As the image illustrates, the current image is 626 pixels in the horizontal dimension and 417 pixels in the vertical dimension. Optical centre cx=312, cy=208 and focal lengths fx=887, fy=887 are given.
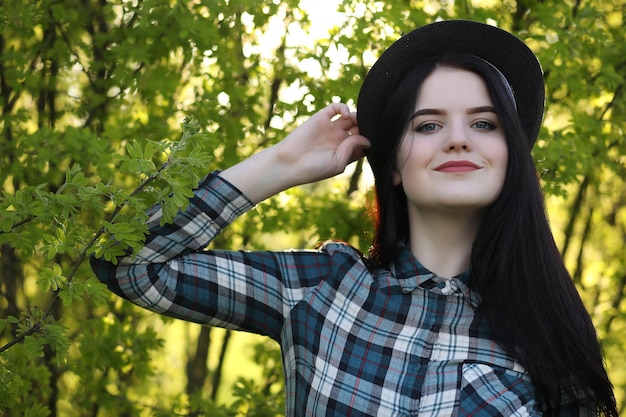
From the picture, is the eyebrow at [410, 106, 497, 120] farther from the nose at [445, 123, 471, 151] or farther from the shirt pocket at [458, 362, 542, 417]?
the shirt pocket at [458, 362, 542, 417]

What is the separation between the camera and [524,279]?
7.00ft

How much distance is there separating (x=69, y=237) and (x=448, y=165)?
2.95ft

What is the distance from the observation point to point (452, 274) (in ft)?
7.35

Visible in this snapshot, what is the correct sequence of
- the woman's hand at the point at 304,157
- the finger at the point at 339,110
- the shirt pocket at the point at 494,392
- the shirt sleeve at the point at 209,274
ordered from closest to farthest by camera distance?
the shirt pocket at the point at 494,392 < the shirt sleeve at the point at 209,274 < the woman's hand at the point at 304,157 < the finger at the point at 339,110

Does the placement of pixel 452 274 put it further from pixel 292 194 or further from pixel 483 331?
pixel 292 194

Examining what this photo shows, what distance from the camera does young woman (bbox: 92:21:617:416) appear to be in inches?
81.6

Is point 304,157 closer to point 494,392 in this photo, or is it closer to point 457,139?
point 457,139

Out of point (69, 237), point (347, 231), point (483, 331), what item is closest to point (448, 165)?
point (483, 331)

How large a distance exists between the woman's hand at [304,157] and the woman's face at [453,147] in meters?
0.23

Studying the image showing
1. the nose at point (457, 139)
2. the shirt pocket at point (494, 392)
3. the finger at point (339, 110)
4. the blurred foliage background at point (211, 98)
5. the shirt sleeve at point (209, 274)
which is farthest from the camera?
the blurred foliage background at point (211, 98)

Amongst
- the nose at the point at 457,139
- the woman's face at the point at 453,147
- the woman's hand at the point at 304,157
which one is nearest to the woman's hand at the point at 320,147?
the woman's hand at the point at 304,157

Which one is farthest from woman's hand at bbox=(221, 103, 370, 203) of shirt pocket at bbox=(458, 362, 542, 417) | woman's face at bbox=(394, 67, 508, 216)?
shirt pocket at bbox=(458, 362, 542, 417)

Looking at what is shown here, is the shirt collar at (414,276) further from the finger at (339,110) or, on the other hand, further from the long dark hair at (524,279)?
the finger at (339,110)

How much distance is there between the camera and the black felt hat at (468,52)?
7.47 feet
